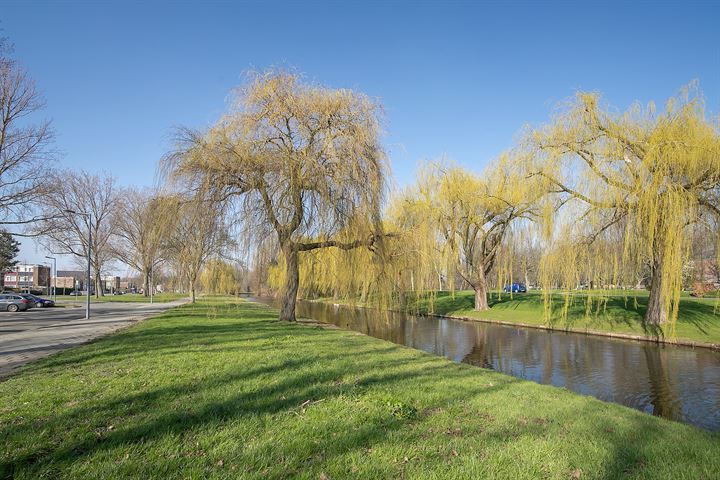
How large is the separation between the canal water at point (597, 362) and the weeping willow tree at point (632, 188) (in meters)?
2.21

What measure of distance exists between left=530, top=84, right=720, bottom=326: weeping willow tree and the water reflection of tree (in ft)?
7.24

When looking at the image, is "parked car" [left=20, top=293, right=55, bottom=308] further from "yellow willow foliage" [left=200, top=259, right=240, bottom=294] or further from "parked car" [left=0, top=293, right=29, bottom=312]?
"yellow willow foliage" [left=200, top=259, right=240, bottom=294]

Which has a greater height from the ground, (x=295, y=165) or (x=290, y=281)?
(x=295, y=165)

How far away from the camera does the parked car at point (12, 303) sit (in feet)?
96.3

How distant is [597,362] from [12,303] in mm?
34593

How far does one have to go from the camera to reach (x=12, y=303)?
1163 inches

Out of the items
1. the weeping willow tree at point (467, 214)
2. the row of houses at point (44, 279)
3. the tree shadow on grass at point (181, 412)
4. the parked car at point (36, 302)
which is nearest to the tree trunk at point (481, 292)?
the weeping willow tree at point (467, 214)

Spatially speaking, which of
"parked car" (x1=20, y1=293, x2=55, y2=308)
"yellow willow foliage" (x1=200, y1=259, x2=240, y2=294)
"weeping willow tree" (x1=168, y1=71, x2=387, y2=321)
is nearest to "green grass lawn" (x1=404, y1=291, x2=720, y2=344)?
"weeping willow tree" (x1=168, y1=71, x2=387, y2=321)

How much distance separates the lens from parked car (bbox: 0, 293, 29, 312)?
29.4 metres

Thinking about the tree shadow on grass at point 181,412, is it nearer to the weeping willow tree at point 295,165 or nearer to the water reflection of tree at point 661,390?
the water reflection of tree at point 661,390

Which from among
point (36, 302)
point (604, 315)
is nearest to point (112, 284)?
point (36, 302)

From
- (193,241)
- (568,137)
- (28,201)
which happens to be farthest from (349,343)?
(28,201)

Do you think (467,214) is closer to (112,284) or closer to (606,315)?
(606,315)

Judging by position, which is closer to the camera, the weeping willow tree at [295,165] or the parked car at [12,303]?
the weeping willow tree at [295,165]
